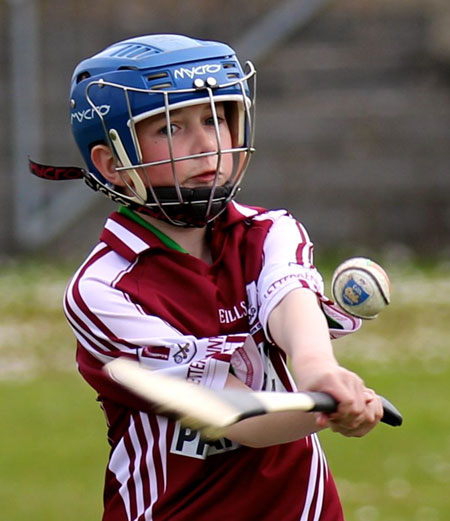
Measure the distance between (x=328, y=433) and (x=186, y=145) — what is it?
522 cm

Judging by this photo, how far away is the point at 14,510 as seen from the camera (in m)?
6.93

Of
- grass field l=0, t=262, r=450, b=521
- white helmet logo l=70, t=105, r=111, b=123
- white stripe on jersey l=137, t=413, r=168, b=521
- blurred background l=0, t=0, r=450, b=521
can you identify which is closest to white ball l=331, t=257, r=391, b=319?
white stripe on jersey l=137, t=413, r=168, b=521

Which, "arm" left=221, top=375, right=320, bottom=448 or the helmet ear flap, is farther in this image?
the helmet ear flap

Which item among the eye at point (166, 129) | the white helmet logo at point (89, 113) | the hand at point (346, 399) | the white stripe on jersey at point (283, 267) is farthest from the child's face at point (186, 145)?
the hand at point (346, 399)

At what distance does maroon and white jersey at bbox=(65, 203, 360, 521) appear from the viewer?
3428 mm

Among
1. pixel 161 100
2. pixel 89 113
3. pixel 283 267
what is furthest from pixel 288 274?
pixel 89 113

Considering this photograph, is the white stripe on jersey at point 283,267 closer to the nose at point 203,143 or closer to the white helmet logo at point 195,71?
the nose at point 203,143

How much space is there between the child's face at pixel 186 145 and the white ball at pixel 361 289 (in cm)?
43

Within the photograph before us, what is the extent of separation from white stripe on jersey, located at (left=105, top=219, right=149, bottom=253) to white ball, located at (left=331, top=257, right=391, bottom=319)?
54 centimetres

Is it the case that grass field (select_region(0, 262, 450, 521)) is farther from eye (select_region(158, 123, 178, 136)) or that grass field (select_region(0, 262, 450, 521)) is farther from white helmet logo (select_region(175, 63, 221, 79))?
white helmet logo (select_region(175, 63, 221, 79))

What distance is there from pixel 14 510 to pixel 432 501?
7.46 feet

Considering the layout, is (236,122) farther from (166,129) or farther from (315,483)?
(315,483)

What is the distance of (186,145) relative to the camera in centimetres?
348

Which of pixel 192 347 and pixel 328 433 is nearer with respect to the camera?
pixel 192 347
